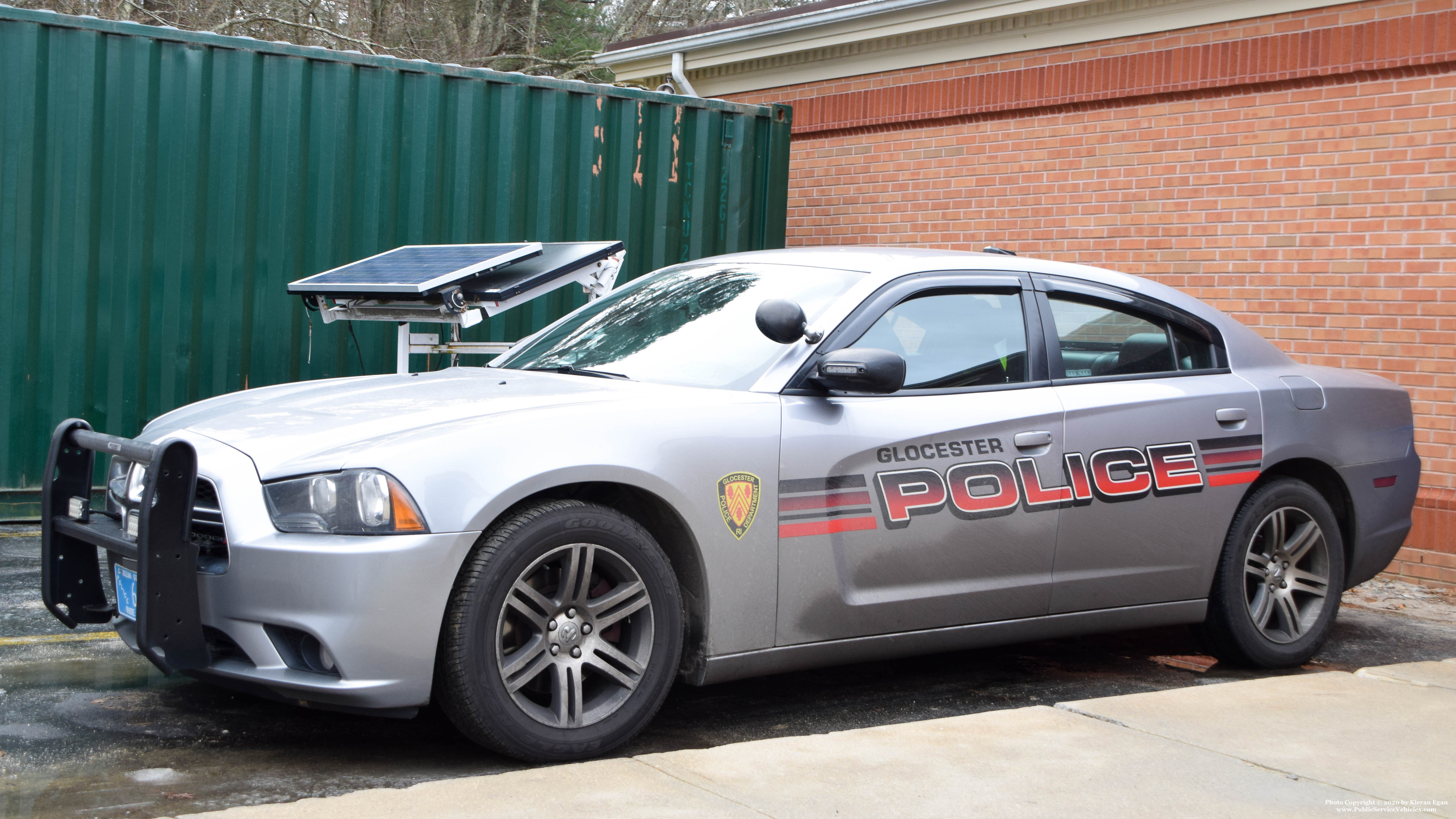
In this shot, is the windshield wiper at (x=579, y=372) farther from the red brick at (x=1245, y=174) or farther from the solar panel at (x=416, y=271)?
the red brick at (x=1245, y=174)

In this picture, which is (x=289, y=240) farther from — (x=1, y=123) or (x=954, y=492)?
(x=954, y=492)

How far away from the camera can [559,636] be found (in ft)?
12.3

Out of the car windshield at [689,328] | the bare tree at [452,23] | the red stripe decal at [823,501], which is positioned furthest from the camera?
the bare tree at [452,23]

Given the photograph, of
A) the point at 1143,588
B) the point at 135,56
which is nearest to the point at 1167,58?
the point at 1143,588

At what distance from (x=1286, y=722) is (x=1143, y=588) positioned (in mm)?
804

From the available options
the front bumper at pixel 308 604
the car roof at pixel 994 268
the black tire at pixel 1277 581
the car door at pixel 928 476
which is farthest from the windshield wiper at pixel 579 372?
the black tire at pixel 1277 581

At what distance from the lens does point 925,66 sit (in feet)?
33.0

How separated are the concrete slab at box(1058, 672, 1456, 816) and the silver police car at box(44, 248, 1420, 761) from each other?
1.59ft

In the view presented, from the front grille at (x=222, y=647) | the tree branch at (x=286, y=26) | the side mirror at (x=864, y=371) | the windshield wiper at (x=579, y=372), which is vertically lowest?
the front grille at (x=222, y=647)

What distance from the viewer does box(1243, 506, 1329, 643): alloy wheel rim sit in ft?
17.4

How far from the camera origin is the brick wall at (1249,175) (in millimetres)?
Result: 7328

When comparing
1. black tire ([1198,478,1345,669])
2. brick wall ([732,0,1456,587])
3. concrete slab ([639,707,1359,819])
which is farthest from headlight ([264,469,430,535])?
brick wall ([732,0,1456,587])

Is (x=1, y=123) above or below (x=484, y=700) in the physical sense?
above

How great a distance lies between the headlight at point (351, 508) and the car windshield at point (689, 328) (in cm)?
115
